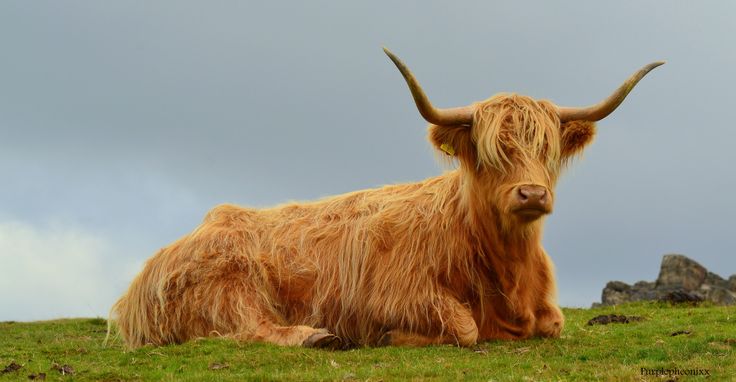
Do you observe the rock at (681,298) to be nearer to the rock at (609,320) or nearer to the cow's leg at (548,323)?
the rock at (609,320)

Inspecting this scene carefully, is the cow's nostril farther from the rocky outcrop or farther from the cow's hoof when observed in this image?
the rocky outcrop

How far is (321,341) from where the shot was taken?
8.67 meters

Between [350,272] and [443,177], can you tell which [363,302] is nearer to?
[350,272]

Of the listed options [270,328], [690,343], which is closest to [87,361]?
[270,328]

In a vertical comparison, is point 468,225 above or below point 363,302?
above

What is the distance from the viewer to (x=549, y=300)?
30.8 feet

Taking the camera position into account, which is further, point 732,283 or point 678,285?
point 732,283

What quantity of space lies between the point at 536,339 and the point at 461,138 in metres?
1.96

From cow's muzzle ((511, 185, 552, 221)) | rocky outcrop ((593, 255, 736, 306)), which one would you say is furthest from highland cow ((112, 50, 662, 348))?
rocky outcrop ((593, 255, 736, 306))

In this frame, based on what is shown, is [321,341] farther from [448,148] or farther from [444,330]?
[448,148]

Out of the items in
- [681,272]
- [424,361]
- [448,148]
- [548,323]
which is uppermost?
Result: [681,272]

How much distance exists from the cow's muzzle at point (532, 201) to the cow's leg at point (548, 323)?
1514mm

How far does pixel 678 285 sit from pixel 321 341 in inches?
587

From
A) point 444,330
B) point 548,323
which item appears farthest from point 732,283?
point 444,330
